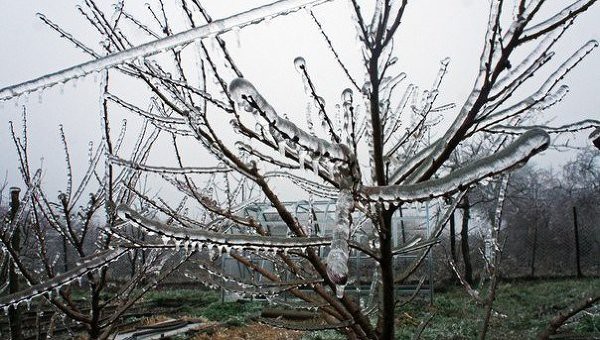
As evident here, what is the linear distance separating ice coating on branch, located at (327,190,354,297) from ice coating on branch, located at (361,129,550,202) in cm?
4

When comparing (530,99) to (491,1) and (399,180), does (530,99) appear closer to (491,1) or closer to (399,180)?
(491,1)

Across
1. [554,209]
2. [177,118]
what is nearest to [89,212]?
[177,118]

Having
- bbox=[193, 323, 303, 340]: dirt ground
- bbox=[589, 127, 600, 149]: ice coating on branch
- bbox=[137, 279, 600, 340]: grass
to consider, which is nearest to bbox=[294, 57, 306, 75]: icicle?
bbox=[589, 127, 600, 149]: ice coating on branch

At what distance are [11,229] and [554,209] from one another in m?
30.4

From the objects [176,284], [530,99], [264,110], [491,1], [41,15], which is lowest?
[176,284]

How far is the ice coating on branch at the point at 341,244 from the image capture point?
0.66 m

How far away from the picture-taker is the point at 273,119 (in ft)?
2.33

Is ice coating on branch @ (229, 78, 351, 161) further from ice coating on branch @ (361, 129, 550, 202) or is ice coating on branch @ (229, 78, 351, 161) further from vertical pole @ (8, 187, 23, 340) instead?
vertical pole @ (8, 187, 23, 340)

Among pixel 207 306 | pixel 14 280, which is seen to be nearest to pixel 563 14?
pixel 14 280

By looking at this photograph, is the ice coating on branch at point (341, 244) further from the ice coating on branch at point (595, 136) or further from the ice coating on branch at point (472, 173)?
the ice coating on branch at point (595, 136)

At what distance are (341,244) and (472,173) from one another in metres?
0.24

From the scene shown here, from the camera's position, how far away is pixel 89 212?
9.09 ft

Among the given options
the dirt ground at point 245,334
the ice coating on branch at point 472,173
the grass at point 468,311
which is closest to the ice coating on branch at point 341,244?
the ice coating on branch at point 472,173

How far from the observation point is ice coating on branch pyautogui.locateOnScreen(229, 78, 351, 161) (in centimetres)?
70
